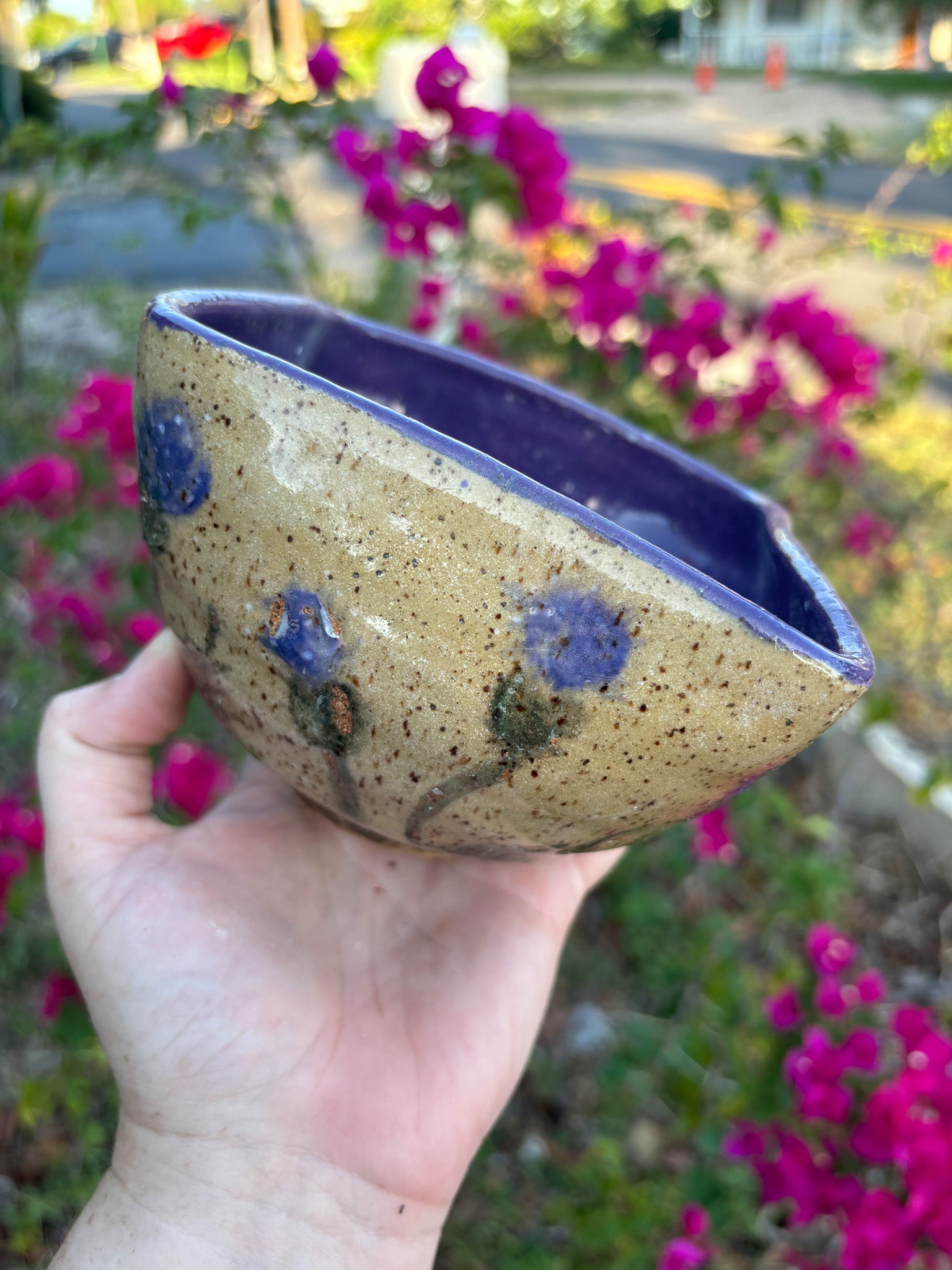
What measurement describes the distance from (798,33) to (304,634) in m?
25.5

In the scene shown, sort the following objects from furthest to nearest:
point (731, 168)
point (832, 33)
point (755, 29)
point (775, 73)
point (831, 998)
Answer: point (755, 29), point (832, 33), point (775, 73), point (731, 168), point (831, 998)

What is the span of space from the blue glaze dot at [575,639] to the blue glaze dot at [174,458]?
259 mm

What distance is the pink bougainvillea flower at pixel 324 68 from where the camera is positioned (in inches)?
60.2

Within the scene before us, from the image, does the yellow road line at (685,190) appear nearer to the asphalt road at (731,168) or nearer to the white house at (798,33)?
the asphalt road at (731,168)

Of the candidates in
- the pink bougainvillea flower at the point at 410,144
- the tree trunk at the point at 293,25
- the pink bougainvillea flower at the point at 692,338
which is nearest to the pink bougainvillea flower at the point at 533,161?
the pink bougainvillea flower at the point at 410,144

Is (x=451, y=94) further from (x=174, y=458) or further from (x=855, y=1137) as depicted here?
(x=855, y=1137)

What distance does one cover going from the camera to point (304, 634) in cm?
71

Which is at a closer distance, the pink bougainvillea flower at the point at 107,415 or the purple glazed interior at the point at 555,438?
the purple glazed interior at the point at 555,438

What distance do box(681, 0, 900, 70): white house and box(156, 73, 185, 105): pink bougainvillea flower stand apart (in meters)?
22.0

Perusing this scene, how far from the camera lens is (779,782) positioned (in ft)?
7.33

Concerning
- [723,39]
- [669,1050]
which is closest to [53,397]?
[669,1050]

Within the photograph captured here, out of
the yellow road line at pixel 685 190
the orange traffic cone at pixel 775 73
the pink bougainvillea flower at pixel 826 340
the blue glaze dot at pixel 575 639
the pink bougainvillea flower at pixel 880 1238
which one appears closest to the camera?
the blue glaze dot at pixel 575 639

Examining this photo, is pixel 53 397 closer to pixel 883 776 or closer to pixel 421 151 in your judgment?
pixel 421 151

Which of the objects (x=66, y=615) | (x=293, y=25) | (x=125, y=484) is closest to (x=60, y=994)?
(x=66, y=615)
